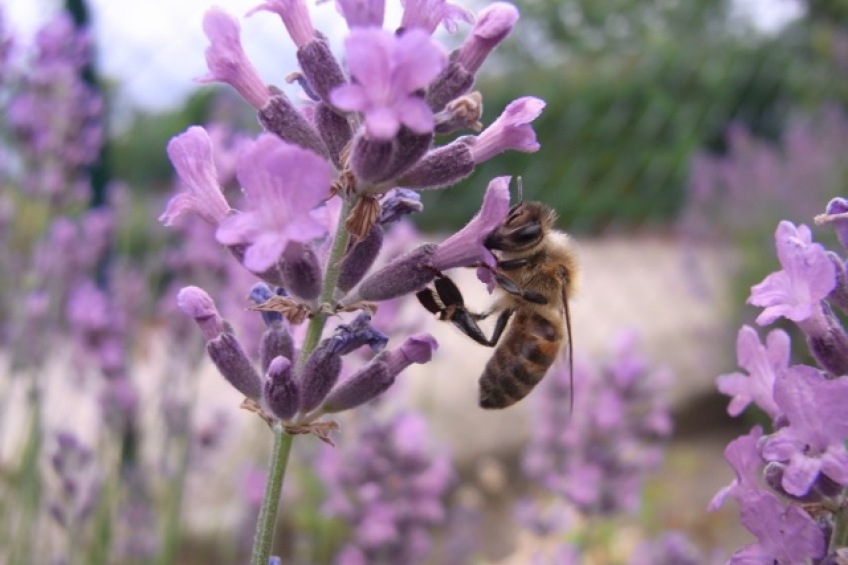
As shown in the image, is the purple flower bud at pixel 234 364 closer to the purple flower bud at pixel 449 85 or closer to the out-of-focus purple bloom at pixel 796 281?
the purple flower bud at pixel 449 85

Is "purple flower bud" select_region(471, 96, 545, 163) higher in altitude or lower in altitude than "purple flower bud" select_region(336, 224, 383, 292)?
higher

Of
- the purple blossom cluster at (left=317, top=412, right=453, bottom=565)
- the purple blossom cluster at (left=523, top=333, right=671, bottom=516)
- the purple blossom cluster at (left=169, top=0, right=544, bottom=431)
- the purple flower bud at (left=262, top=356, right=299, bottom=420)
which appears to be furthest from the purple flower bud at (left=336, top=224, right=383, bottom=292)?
the purple blossom cluster at (left=523, top=333, right=671, bottom=516)

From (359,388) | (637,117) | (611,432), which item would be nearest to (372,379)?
(359,388)

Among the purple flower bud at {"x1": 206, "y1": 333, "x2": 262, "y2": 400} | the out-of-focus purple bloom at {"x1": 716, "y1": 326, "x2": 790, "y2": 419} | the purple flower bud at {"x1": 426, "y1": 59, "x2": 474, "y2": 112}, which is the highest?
the purple flower bud at {"x1": 426, "y1": 59, "x2": 474, "y2": 112}

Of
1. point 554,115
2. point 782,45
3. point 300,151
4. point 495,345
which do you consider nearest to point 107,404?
point 495,345

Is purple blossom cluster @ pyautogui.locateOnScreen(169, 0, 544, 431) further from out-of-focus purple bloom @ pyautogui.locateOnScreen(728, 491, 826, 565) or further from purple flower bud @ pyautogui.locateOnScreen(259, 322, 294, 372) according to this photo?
out-of-focus purple bloom @ pyautogui.locateOnScreen(728, 491, 826, 565)

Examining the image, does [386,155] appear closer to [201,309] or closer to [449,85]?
[449,85]

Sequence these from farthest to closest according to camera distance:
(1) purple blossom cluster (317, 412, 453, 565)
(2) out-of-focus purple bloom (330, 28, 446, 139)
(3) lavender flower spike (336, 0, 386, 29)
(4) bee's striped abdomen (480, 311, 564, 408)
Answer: (1) purple blossom cluster (317, 412, 453, 565), (4) bee's striped abdomen (480, 311, 564, 408), (3) lavender flower spike (336, 0, 386, 29), (2) out-of-focus purple bloom (330, 28, 446, 139)
